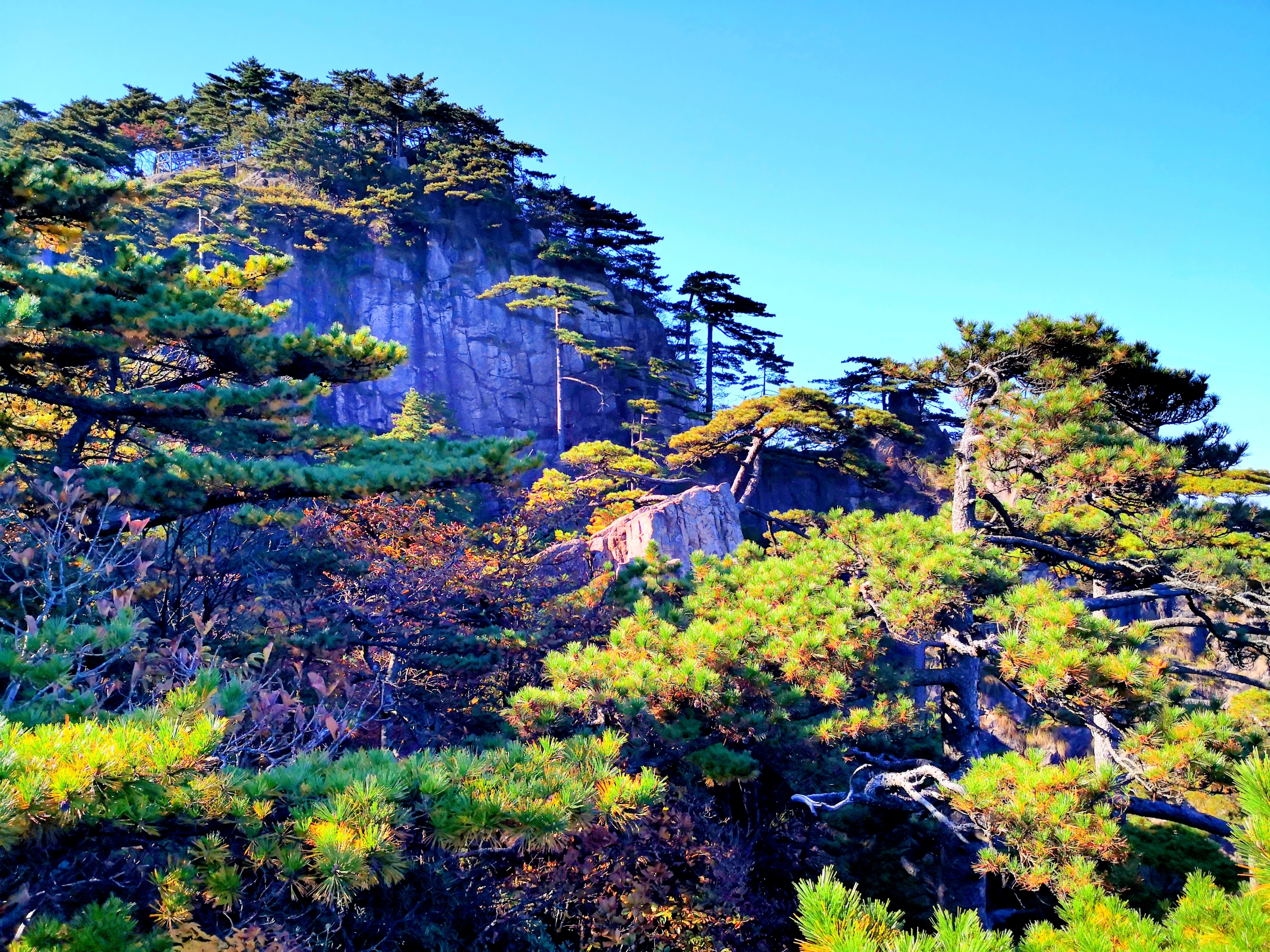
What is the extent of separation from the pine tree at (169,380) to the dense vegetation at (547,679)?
0.13 feet

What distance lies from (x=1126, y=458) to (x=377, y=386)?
917 inches

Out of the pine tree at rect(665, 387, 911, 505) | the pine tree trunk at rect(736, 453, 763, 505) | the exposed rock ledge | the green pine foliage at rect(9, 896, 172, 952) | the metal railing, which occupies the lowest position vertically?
the green pine foliage at rect(9, 896, 172, 952)

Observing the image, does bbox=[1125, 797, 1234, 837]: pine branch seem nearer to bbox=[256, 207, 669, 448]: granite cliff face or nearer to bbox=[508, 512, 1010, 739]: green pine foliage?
bbox=[508, 512, 1010, 739]: green pine foliage

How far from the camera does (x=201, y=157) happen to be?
93.4 feet

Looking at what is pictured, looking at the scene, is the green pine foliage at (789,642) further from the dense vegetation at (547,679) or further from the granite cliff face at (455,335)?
the granite cliff face at (455,335)

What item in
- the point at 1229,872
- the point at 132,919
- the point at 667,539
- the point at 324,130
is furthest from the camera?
the point at 324,130

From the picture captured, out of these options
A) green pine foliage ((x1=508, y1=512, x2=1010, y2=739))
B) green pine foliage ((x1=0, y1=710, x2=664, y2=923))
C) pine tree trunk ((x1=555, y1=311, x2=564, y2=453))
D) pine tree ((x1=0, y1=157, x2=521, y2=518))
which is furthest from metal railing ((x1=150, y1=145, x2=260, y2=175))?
green pine foliage ((x1=0, y1=710, x2=664, y2=923))

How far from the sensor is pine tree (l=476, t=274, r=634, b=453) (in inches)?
847

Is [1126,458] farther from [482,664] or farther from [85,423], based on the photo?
[85,423]

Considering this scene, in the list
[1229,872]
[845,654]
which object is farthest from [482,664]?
[1229,872]

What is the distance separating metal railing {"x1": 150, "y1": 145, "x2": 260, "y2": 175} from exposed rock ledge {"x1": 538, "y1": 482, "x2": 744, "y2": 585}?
24328 millimetres

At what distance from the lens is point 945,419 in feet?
76.4

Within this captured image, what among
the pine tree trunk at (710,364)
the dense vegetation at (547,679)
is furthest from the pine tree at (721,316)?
the dense vegetation at (547,679)

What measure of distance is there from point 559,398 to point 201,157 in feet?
63.6
